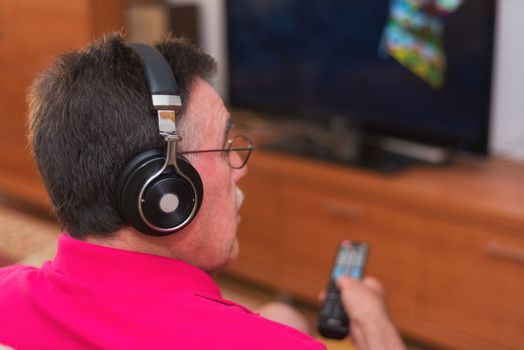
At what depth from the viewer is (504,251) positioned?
7.32 feet

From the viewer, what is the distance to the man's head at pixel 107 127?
93 cm

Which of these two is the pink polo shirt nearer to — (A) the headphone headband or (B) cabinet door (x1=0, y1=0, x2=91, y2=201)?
(A) the headphone headband

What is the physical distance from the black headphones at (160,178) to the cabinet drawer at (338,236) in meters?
1.57

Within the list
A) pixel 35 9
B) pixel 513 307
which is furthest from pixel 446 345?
pixel 35 9

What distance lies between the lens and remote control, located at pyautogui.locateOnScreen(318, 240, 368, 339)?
1.39 metres

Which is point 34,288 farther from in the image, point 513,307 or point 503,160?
point 503,160

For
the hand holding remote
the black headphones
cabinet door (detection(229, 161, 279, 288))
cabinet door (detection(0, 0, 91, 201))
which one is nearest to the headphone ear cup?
the black headphones

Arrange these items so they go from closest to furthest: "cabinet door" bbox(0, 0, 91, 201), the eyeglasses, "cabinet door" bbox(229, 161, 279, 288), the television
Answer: the eyeglasses < the television < "cabinet door" bbox(229, 161, 279, 288) < "cabinet door" bbox(0, 0, 91, 201)

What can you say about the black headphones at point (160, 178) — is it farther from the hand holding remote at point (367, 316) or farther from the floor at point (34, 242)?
the floor at point (34, 242)

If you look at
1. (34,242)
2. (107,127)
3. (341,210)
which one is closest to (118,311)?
(107,127)

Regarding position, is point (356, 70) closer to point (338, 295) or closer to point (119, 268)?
point (338, 295)

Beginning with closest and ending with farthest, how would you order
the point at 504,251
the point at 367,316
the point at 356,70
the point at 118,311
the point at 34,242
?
the point at 118,311 < the point at 367,316 < the point at 504,251 < the point at 356,70 < the point at 34,242

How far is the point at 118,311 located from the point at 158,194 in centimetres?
16

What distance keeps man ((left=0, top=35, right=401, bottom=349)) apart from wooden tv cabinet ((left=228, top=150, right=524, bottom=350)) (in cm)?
143
